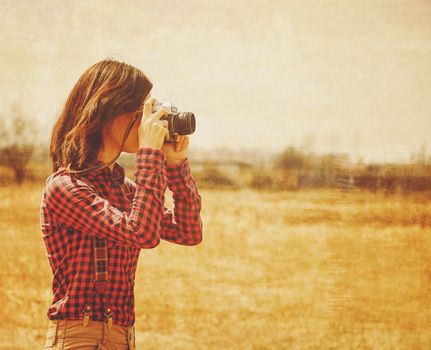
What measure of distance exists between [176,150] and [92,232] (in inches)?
11.1

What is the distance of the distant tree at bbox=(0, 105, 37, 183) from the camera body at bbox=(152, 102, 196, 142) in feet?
6.46

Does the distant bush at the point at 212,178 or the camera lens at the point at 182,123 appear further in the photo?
the distant bush at the point at 212,178

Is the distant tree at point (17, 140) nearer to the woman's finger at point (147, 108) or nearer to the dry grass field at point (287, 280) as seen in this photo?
the dry grass field at point (287, 280)

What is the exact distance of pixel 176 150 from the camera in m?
1.08

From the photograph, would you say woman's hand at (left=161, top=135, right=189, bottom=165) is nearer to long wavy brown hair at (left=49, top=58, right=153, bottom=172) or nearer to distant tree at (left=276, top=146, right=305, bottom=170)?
long wavy brown hair at (left=49, top=58, right=153, bottom=172)

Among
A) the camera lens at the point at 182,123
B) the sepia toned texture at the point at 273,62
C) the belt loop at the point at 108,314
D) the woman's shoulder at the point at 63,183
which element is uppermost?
Result: the sepia toned texture at the point at 273,62

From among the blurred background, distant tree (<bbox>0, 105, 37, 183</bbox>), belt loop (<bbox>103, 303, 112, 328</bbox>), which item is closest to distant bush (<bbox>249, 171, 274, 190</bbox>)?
the blurred background

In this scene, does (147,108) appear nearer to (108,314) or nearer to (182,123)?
(182,123)

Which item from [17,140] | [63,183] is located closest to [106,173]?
[63,183]

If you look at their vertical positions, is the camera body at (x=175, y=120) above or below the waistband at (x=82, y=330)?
above

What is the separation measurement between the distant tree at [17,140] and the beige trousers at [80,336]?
6.80 ft

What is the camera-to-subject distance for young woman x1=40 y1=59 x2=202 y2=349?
2.83 ft

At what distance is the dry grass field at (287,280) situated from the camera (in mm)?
2311

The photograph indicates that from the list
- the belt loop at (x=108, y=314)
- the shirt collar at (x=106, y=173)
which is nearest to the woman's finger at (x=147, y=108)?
the shirt collar at (x=106, y=173)
